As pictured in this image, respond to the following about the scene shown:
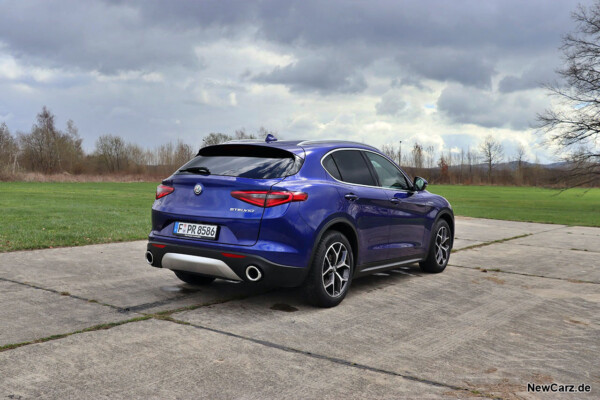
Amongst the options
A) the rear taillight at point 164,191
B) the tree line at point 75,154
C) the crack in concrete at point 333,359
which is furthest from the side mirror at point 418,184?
the tree line at point 75,154

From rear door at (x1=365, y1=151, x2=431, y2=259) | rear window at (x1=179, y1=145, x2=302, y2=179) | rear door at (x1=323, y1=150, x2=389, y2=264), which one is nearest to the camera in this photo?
rear window at (x1=179, y1=145, x2=302, y2=179)

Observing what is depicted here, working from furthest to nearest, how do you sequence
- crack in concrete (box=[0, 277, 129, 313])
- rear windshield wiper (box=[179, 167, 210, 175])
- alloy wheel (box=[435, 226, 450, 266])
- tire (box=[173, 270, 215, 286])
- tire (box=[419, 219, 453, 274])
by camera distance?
1. alloy wheel (box=[435, 226, 450, 266])
2. tire (box=[419, 219, 453, 274])
3. tire (box=[173, 270, 215, 286])
4. rear windshield wiper (box=[179, 167, 210, 175])
5. crack in concrete (box=[0, 277, 129, 313])

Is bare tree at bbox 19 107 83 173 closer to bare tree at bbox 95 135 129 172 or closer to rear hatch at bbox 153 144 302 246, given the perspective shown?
bare tree at bbox 95 135 129 172

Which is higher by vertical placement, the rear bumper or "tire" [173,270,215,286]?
the rear bumper

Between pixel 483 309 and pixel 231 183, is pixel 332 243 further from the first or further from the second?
pixel 483 309

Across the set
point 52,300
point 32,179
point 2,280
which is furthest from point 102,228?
point 32,179

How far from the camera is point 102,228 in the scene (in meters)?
11.8

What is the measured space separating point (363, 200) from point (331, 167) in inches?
20.9

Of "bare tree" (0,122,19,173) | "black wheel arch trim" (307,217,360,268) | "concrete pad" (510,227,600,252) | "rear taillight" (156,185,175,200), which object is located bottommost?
"concrete pad" (510,227,600,252)

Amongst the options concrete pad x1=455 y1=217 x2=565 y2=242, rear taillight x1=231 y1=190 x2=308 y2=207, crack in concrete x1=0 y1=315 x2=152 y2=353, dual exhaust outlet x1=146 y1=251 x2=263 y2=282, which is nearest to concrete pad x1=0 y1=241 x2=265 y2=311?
crack in concrete x1=0 y1=315 x2=152 y2=353

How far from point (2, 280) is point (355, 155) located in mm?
4190

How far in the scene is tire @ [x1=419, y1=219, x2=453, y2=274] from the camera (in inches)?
295

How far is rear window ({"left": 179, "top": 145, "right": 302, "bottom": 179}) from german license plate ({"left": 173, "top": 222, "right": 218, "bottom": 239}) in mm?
541

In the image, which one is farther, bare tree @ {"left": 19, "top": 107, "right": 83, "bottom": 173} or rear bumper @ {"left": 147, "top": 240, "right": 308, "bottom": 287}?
bare tree @ {"left": 19, "top": 107, "right": 83, "bottom": 173}
